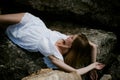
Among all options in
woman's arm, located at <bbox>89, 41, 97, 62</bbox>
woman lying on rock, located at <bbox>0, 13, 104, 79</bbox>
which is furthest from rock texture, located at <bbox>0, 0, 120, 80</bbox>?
woman lying on rock, located at <bbox>0, 13, 104, 79</bbox>

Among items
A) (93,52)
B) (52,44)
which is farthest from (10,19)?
(93,52)

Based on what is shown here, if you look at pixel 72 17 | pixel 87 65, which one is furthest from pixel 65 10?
pixel 87 65

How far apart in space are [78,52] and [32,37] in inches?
32.6

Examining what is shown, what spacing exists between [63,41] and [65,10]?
3.17 feet

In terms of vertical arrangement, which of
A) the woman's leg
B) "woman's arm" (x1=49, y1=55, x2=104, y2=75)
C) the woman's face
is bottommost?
"woman's arm" (x1=49, y1=55, x2=104, y2=75)

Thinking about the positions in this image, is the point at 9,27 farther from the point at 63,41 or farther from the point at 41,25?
the point at 63,41

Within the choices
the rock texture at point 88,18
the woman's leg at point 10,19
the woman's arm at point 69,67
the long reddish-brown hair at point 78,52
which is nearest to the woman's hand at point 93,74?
the woman's arm at point 69,67

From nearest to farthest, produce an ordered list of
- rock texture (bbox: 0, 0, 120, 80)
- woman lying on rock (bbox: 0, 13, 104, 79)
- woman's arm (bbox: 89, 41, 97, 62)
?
woman lying on rock (bbox: 0, 13, 104, 79), woman's arm (bbox: 89, 41, 97, 62), rock texture (bbox: 0, 0, 120, 80)

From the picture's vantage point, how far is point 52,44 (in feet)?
19.5

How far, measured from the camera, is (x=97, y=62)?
618 centimetres

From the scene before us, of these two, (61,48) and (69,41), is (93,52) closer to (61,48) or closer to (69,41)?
(69,41)

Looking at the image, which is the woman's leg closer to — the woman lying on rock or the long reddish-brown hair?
the woman lying on rock

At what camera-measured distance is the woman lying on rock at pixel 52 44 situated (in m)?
5.89

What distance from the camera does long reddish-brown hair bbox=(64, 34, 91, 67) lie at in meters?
6.07
